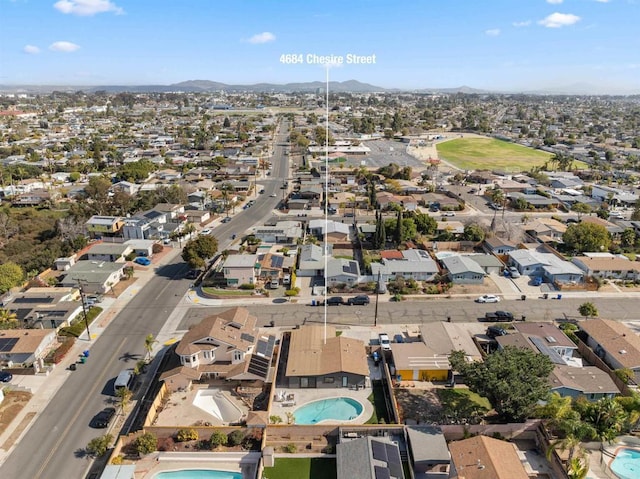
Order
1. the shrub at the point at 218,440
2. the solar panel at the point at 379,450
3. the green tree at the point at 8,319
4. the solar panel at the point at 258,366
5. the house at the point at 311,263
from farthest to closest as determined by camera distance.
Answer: the house at the point at 311,263 < the green tree at the point at 8,319 < the solar panel at the point at 258,366 < the shrub at the point at 218,440 < the solar panel at the point at 379,450

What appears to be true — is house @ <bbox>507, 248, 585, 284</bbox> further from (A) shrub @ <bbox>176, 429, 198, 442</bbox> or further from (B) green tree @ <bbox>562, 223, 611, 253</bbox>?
(A) shrub @ <bbox>176, 429, 198, 442</bbox>

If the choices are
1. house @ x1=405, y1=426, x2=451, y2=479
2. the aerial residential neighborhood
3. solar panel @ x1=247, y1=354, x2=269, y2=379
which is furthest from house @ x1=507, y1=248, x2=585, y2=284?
solar panel @ x1=247, y1=354, x2=269, y2=379

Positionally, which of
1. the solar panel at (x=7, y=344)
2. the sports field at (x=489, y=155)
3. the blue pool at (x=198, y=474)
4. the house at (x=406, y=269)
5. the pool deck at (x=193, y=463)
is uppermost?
the sports field at (x=489, y=155)

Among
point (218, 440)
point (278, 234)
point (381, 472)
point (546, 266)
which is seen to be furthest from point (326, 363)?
point (546, 266)

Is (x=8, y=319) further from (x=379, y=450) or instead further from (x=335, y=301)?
(x=379, y=450)

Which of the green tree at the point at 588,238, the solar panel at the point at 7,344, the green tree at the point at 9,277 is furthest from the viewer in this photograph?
the green tree at the point at 588,238

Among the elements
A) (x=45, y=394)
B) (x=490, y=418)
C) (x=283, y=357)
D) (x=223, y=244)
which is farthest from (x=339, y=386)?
(x=223, y=244)

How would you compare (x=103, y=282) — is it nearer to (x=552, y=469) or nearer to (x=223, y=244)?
(x=223, y=244)

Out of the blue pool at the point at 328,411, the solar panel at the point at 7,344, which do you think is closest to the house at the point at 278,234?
the solar panel at the point at 7,344

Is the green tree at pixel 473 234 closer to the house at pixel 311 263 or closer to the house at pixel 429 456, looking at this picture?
the house at pixel 311 263
